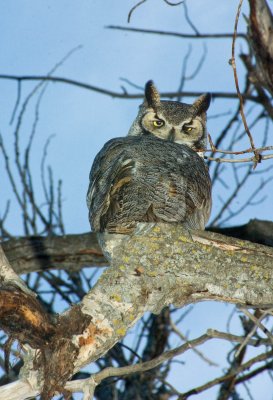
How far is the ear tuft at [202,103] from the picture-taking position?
195 inches

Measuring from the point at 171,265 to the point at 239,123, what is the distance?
296cm

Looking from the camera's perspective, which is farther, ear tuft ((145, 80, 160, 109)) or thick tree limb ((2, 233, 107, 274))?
ear tuft ((145, 80, 160, 109))

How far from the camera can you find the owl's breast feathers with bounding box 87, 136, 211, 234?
3.05 metres

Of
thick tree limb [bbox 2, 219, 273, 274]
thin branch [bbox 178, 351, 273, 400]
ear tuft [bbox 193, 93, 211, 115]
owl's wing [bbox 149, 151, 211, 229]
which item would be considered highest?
ear tuft [bbox 193, 93, 211, 115]

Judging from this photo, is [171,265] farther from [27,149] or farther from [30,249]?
[27,149]

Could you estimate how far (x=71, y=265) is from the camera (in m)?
4.69

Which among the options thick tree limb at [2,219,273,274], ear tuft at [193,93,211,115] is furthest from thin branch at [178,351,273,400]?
ear tuft at [193,93,211,115]

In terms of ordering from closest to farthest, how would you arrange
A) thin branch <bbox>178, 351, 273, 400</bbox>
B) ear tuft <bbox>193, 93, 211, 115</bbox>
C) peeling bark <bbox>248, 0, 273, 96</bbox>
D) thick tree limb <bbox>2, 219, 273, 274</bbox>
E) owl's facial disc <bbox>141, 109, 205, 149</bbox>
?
peeling bark <bbox>248, 0, 273, 96</bbox>, thin branch <bbox>178, 351, 273, 400</bbox>, thick tree limb <bbox>2, 219, 273, 274</bbox>, owl's facial disc <bbox>141, 109, 205, 149</bbox>, ear tuft <bbox>193, 93, 211, 115</bbox>

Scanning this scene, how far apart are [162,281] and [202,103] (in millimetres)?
Answer: 2346

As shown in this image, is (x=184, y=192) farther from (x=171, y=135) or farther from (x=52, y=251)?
(x=52, y=251)

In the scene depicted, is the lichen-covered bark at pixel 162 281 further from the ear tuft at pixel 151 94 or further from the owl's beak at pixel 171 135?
the ear tuft at pixel 151 94

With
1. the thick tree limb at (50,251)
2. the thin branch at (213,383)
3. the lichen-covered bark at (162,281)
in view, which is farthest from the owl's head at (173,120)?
the lichen-covered bark at (162,281)

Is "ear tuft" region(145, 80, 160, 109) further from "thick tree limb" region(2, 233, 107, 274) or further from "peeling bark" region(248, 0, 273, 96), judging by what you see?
"peeling bark" region(248, 0, 273, 96)

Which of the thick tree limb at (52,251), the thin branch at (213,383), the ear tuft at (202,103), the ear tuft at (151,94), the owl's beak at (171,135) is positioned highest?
the ear tuft at (151,94)
